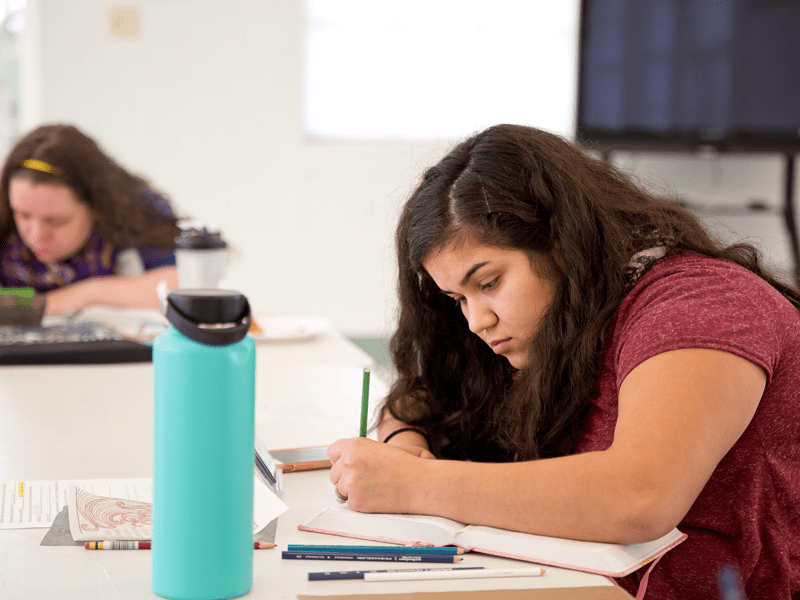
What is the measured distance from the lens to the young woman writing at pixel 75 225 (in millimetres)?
2143

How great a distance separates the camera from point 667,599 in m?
0.84

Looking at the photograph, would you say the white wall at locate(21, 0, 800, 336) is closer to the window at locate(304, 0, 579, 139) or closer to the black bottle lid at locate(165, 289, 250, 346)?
the window at locate(304, 0, 579, 139)

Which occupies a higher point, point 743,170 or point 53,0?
point 53,0

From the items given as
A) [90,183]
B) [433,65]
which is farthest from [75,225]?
[433,65]

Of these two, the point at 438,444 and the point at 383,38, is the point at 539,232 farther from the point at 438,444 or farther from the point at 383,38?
the point at 383,38

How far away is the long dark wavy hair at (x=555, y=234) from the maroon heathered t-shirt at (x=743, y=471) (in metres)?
0.06

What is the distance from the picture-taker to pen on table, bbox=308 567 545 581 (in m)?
0.66

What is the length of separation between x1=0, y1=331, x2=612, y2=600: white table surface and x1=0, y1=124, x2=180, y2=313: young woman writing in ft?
2.11

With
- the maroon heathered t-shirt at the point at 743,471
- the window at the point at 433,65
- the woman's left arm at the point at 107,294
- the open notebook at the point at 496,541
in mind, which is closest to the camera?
the open notebook at the point at 496,541

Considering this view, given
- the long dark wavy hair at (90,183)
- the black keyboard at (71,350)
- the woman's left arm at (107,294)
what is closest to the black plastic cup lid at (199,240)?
the black keyboard at (71,350)

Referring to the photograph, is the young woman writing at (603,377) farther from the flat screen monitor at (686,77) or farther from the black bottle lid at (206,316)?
the flat screen monitor at (686,77)

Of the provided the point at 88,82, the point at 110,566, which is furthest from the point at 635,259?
the point at 88,82

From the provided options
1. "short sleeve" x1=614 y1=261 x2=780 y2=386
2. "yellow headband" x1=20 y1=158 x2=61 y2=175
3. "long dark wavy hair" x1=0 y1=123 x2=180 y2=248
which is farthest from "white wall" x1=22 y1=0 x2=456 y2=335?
"short sleeve" x1=614 y1=261 x2=780 y2=386

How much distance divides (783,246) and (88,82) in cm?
362
